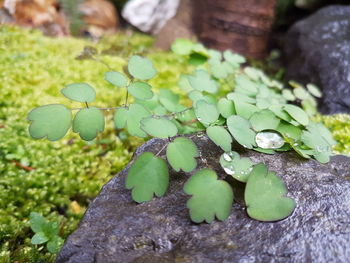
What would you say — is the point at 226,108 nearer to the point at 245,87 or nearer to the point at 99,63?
the point at 245,87

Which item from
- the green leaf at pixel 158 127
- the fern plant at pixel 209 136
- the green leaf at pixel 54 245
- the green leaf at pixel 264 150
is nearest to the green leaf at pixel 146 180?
the fern plant at pixel 209 136

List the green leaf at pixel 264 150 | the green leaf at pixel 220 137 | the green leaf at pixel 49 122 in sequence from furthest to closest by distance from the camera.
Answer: the green leaf at pixel 264 150 → the green leaf at pixel 220 137 → the green leaf at pixel 49 122

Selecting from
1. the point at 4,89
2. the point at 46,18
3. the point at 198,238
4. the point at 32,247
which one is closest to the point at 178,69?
the point at 4,89

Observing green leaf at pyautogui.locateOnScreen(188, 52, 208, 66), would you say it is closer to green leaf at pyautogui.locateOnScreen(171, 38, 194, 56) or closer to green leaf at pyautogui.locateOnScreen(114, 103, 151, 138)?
green leaf at pyautogui.locateOnScreen(171, 38, 194, 56)

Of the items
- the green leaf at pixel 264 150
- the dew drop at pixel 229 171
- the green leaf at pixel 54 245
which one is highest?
the dew drop at pixel 229 171

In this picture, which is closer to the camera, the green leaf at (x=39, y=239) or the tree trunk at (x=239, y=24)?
the green leaf at (x=39, y=239)

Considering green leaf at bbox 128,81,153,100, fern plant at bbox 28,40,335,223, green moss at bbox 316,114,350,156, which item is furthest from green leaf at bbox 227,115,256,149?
green moss at bbox 316,114,350,156

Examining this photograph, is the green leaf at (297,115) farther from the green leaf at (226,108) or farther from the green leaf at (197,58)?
the green leaf at (197,58)
